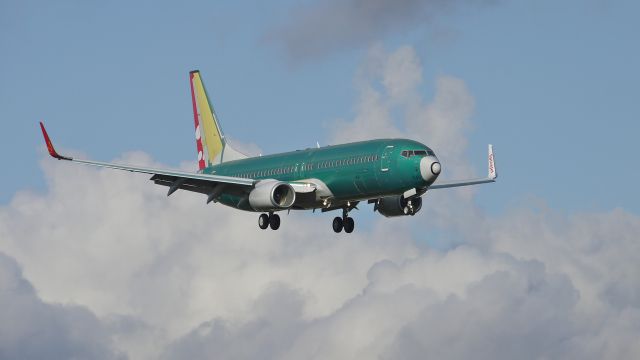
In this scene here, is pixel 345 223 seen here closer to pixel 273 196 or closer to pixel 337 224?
pixel 337 224

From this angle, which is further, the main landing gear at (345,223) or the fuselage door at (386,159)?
the main landing gear at (345,223)

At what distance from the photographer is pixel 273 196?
332 ft

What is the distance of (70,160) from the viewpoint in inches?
3912

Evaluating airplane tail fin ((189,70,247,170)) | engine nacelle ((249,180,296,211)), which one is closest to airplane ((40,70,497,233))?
engine nacelle ((249,180,296,211))

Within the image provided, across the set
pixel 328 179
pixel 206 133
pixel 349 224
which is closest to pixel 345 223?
pixel 349 224

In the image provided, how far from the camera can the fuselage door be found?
3787 inches

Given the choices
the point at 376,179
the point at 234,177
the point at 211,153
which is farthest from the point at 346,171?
the point at 211,153

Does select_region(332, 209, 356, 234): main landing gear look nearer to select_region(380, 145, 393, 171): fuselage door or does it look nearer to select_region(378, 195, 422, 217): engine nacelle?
select_region(378, 195, 422, 217): engine nacelle

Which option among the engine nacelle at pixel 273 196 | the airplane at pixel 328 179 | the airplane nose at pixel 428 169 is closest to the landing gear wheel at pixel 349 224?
the airplane at pixel 328 179

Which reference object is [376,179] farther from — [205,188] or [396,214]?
[205,188]

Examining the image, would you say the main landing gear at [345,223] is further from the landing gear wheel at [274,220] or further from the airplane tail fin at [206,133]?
the airplane tail fin at [206,133]

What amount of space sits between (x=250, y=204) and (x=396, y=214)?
33.1 ft

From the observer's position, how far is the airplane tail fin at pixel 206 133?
11981 centimetres

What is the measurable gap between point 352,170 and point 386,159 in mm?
2977
